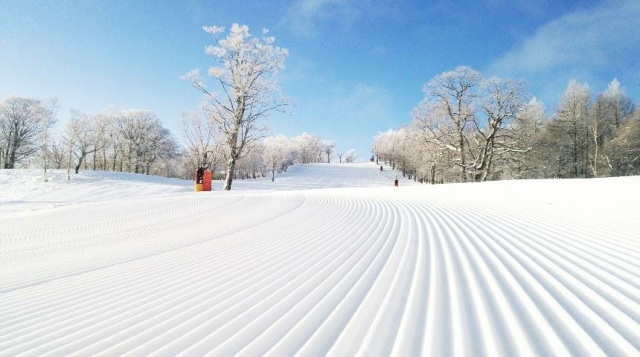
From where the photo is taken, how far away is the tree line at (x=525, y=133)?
20.4 m

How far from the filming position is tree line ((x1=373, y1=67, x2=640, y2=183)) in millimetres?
20375

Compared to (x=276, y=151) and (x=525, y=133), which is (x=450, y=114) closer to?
(x=525, y=133)

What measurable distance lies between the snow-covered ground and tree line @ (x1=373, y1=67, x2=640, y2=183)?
51.4ft

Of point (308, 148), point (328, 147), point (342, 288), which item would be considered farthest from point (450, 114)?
point (328, 147)

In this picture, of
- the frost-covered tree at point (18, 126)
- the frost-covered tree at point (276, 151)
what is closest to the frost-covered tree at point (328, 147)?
the frost-covered tree at point (276, 151)

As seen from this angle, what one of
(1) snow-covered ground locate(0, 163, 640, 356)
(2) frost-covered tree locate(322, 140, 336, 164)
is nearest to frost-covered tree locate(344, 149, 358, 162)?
(2) frost-covered tree locate(322, 140, 336, 164)

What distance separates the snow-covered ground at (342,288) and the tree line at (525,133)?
617 inches

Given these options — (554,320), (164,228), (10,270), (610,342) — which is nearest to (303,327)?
(554,320)

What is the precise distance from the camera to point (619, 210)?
5887mm

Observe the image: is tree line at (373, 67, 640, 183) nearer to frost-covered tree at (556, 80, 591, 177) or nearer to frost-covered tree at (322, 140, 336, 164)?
frost-covered tree at (556, 80, 591, 177)

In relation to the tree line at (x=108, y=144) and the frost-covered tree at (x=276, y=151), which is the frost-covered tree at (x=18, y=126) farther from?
the frost-covered tree at (x=276, y=151)

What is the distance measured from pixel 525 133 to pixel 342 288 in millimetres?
28084

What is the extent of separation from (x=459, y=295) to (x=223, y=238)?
13.4 ft

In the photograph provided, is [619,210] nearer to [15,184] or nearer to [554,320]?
[554,320]
